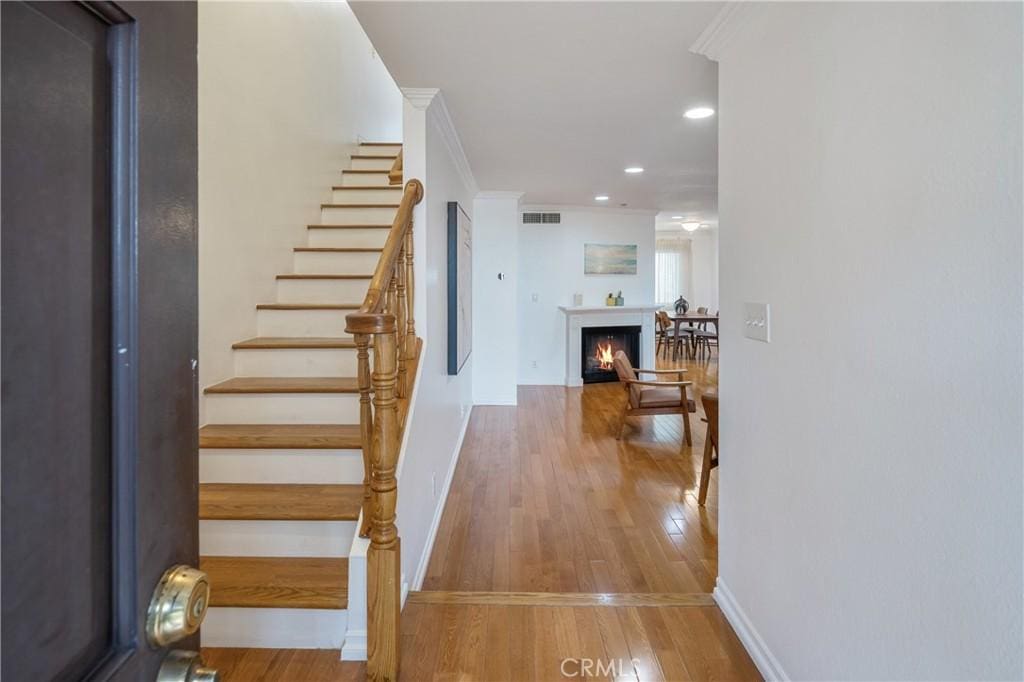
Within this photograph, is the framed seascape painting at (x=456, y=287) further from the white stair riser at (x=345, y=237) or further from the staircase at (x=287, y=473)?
the staircase at (x=287, y=473)

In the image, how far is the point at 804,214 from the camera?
1.38 metres

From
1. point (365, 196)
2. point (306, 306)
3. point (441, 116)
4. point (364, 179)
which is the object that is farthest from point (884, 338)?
point (364, 179)

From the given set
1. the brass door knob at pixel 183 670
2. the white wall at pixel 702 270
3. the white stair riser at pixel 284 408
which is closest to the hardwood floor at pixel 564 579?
the white stair riser at pixel 284 408

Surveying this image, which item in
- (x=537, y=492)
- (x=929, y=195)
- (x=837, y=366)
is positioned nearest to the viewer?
(x=929, y=195)

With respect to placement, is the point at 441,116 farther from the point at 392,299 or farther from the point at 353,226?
the point at 392,299

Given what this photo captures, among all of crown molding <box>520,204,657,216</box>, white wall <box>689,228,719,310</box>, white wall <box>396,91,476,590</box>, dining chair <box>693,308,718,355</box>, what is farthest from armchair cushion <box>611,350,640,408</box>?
white wall <box>689,228,719,310</box>

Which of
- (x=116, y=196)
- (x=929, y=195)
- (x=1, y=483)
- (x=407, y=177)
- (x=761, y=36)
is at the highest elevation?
(x=761, y=36)

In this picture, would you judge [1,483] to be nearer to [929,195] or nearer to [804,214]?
[929,195]

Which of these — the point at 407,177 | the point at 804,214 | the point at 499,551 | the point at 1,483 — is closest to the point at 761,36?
the point at 804,214

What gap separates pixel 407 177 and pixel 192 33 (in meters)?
2.03

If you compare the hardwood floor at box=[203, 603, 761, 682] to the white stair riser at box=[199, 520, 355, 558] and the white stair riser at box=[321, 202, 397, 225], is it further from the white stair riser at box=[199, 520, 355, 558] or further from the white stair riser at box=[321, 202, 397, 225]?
the white stair riser at box=[321, 202, 397, 225]

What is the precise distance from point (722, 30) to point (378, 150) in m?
3.58

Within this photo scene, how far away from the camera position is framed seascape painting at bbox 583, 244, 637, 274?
7.11 meters

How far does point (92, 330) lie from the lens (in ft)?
1.37
